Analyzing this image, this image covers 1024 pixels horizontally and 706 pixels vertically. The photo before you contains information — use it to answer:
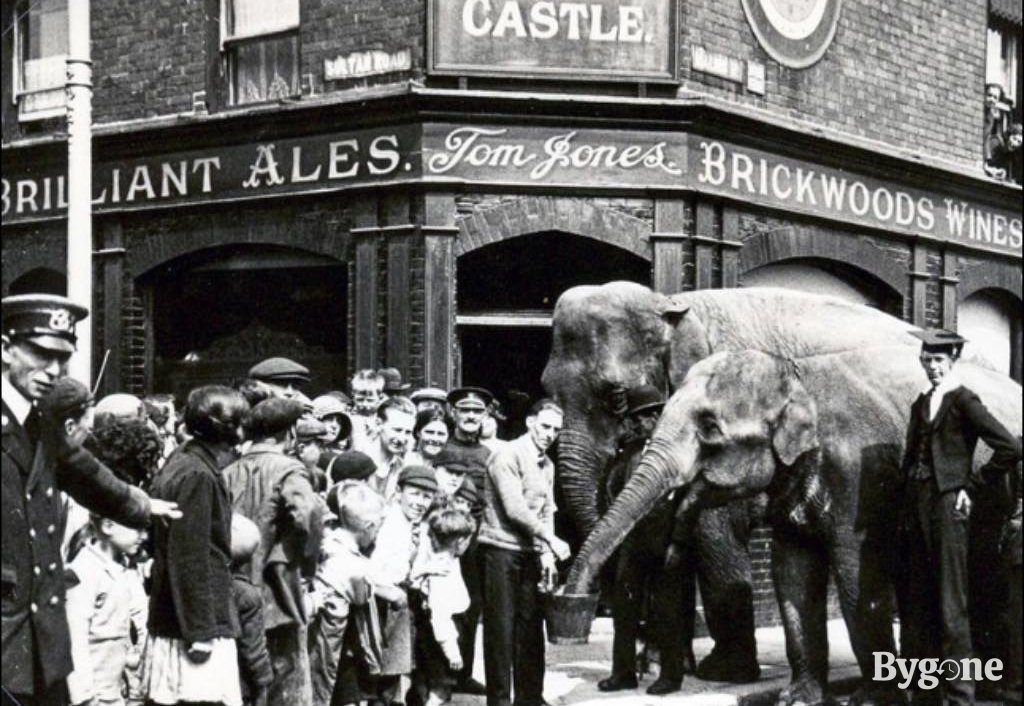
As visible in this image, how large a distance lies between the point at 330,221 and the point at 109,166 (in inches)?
101

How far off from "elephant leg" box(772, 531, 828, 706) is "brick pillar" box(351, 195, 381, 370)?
4821mm

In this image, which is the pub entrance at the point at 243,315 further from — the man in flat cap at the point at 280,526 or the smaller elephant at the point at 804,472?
the man in flat cap at the point at 280,526

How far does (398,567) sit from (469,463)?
1.88m

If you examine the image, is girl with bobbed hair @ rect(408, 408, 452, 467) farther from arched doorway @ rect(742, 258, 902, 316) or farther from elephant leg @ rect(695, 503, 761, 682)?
arched doorway @ rect(742, 258, 902, 316)

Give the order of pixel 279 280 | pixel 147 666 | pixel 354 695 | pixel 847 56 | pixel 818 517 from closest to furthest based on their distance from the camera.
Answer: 1. pixel 147 666
2. pixel 354 695
3. pixel 818 517
4. pixel 279 280
5. pixel 847 56

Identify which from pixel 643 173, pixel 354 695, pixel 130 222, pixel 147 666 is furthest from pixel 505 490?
pixel 130 222

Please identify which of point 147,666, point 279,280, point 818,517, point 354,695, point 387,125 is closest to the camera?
point 147,666

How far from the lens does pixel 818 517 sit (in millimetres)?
9211

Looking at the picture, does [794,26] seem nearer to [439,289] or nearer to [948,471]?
[439,289]

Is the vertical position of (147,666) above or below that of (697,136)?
below

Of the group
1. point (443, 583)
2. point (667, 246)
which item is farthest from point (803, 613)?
point (667, 246)

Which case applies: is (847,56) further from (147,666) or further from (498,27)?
(147,666)

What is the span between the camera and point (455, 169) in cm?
1320

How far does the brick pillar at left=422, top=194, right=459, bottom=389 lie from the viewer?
42.9 feet
